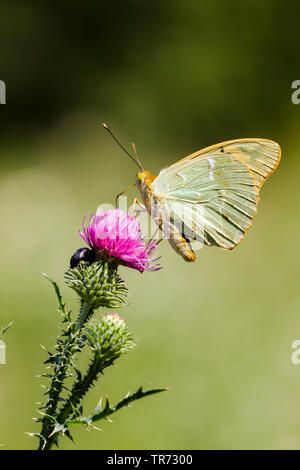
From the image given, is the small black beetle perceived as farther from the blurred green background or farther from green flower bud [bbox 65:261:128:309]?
the blurred green background

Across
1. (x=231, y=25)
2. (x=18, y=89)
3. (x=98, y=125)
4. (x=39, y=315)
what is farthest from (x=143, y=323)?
(x=231, y=25)

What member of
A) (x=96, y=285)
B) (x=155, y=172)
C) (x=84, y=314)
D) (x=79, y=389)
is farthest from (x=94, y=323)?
(x=155, y=172)

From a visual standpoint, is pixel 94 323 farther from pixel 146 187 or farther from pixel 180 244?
pixel 146 187

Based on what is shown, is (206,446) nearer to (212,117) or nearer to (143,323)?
(143,323)

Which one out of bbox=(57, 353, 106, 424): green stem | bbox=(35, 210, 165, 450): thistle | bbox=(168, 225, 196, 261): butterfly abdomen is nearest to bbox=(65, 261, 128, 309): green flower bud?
bbox=(35, 210, 165, 450): thistle

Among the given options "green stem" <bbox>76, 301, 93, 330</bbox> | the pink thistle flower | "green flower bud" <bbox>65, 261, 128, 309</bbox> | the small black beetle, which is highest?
the pink thistle flower

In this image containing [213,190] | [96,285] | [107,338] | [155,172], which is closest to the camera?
[107,338]
